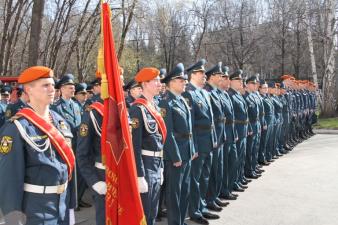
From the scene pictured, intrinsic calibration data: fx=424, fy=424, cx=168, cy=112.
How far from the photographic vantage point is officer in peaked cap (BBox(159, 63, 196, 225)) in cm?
487

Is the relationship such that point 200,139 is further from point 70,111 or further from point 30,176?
point 30,176

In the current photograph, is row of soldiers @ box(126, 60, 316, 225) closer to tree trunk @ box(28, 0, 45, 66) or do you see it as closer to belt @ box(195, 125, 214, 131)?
belt @ box(195, 125, 214, 131)

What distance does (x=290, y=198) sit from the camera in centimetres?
690

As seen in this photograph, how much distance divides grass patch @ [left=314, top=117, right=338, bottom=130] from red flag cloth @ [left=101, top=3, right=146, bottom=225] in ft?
51.7

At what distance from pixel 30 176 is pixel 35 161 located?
104 millimetres

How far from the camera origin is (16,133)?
108 inches

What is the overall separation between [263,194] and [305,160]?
374 centimetres

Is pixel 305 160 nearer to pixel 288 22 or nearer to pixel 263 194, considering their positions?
pixel 263 194

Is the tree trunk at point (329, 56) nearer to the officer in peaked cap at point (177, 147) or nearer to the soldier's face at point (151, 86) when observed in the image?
the officer in peaked cap at point (177, 147)

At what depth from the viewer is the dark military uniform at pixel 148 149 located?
4.04m

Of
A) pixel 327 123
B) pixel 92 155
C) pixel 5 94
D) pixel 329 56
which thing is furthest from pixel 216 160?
pixel 329 56

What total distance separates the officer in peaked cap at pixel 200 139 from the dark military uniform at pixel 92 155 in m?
1.82

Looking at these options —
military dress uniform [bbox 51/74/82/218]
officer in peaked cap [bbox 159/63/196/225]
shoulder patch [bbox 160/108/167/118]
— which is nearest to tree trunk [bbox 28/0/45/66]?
military dress uniform [bbox 51/74/82/218]

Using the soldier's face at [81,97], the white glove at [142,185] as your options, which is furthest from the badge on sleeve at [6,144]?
the soldier's face at [81,97]
